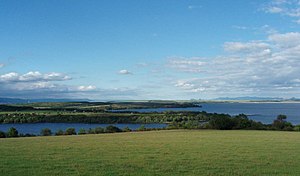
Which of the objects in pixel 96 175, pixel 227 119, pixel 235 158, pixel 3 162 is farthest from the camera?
pixel 227 119

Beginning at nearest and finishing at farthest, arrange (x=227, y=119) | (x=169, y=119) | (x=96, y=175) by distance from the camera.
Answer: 1. (x=96, y=175)
2. (x=227, y=119)
3. (x=169, y=119)

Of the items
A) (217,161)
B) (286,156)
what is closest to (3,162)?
(217,161)

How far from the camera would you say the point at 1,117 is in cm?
14088

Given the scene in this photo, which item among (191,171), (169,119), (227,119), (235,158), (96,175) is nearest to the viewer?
(96,175)

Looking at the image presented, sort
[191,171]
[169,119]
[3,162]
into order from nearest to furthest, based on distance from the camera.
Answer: [191,171]
[3,162]
[169,119]

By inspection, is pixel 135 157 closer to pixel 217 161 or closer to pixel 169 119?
pixel 217 161

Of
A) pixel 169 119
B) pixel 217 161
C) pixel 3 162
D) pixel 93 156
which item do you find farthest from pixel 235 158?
pixel 169 119

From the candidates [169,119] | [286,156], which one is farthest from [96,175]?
[169,119]

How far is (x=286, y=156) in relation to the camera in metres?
25.1

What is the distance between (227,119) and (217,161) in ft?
164

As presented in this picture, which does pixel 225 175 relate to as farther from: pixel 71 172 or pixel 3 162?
pixel 3 162

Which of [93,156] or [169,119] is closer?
[93,156]

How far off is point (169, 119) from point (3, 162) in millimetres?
113004

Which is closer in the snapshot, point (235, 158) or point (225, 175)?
point (225, 175)
